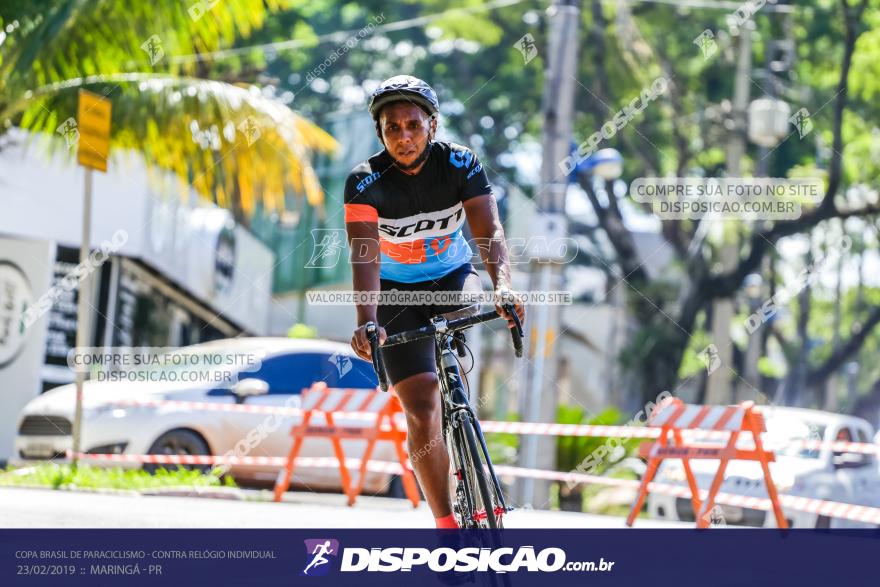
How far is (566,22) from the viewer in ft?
47.5

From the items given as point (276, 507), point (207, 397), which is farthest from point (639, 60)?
point (276, 507)

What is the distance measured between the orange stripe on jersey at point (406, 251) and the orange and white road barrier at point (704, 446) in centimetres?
527

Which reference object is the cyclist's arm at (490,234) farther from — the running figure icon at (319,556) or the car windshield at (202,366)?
the car windshield at (202,366)

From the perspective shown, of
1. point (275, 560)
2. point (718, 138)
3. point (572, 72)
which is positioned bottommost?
point (275, 560)

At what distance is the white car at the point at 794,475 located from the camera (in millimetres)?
13531

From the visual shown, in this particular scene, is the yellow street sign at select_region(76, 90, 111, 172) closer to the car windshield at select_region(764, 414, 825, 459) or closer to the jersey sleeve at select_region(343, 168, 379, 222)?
the jersey sleeve at select_region(343, 168, 379, 222)

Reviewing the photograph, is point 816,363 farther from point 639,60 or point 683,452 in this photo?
point 683,452

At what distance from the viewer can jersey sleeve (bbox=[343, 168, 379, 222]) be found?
5.32 meters

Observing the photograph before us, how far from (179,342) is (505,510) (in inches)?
831

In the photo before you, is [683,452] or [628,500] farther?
[628,500]

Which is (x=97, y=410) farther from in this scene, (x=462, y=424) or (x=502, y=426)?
(x=462, y=424)

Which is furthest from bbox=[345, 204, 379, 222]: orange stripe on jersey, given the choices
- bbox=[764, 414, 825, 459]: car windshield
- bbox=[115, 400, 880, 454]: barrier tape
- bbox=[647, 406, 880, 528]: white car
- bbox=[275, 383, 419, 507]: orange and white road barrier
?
bbox=[764, 414, 825, 459]: car windshield

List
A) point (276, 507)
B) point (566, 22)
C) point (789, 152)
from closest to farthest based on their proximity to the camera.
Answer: point (276, 507), point (566, 22), point (789, 152)

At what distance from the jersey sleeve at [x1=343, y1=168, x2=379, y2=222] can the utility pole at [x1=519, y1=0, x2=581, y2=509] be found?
8671 millimetres
